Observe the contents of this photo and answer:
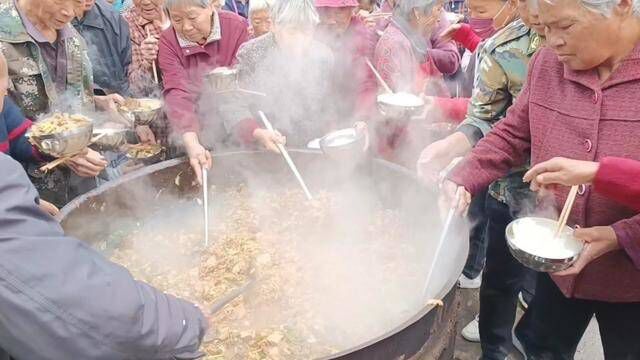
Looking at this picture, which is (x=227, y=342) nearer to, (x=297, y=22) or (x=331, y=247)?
(x=331, y=247)

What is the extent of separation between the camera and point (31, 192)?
4.11 feet

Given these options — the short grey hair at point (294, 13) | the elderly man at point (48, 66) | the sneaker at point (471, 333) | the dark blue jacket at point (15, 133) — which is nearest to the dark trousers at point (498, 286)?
the sneaker at point (471, 333)

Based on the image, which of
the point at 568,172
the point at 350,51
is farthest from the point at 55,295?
the point at 350,51

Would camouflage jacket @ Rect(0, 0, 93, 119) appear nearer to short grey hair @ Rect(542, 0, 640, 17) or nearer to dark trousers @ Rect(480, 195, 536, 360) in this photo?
dark trousers @ Rect(480, 195, 536, 360)

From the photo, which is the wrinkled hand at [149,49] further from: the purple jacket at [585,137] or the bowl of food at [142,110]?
the purple jacket at [585,137]

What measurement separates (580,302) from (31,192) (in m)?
2.23

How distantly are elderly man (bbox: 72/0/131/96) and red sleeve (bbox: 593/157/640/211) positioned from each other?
12.9 feet

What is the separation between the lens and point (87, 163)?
2.92 metres

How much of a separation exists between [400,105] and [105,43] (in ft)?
9.32

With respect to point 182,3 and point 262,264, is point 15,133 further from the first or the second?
point 262,264

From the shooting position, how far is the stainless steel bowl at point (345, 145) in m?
3.08

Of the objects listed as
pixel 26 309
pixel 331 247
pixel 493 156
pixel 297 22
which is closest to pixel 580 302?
pixel 493 156

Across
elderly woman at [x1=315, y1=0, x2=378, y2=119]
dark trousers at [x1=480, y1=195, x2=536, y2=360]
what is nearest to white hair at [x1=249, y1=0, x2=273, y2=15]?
elderly woman at [x1=315, y1=0, x2=378, y2=119]

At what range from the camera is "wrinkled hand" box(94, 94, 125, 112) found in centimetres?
381
